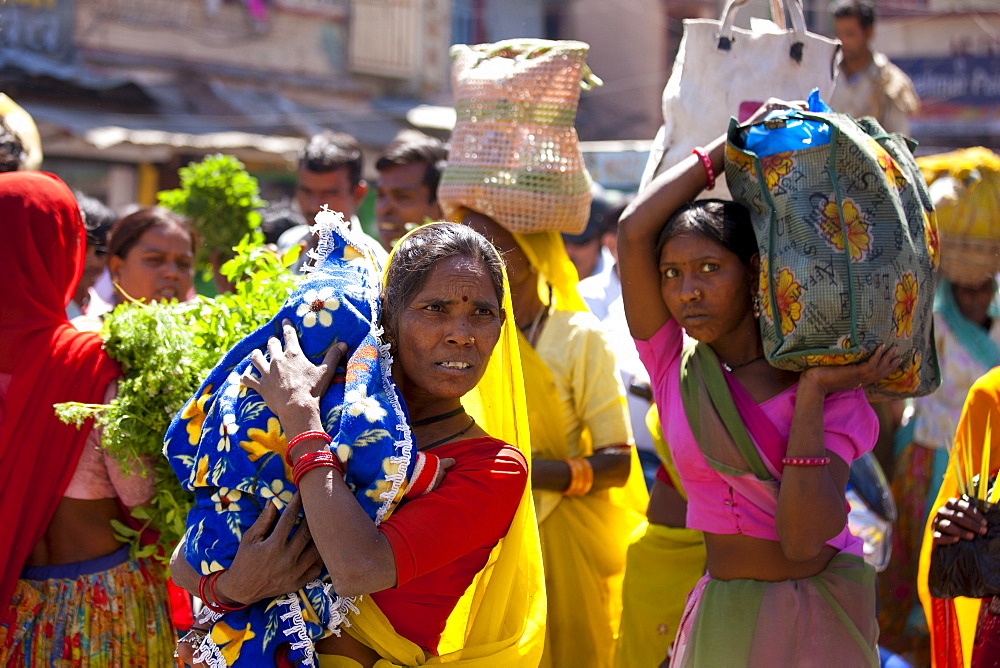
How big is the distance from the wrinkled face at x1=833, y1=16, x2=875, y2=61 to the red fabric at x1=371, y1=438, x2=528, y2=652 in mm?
4975

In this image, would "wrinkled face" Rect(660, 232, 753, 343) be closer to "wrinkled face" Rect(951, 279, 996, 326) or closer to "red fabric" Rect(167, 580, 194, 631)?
"red fabric" Rect(167, 580, 194, 631)

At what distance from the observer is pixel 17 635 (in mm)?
3180

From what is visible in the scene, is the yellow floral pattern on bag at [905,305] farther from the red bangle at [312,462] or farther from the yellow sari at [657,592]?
the red bangle at [312,462]

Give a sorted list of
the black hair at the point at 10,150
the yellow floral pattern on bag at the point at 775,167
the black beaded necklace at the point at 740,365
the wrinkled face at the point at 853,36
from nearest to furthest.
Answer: the yellow floral pattern on bag at the point at 775,167, the black beaded necklace at the point at 740,365, the black hair at the point at 10,150, the wrinkled face at the point at 853,36

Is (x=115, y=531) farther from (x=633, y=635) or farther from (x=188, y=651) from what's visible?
(x=633, y=635)

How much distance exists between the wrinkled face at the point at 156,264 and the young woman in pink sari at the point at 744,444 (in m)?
2.13

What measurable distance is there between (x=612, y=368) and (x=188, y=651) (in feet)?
6.21

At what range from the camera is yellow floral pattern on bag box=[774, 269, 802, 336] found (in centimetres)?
274

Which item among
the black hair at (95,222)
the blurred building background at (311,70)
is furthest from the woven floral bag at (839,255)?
the blurred building background at (311,70)

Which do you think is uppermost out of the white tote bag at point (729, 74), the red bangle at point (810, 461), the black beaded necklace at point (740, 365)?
the white tote bag at point (729, 74)

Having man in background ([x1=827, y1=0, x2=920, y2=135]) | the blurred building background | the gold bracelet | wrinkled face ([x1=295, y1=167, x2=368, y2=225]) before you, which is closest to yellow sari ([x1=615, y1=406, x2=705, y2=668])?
the gold bracelet

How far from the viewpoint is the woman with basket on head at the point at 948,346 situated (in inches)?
215

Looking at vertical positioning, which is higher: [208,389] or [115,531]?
[208,389]

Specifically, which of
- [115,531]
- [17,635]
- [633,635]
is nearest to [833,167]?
[633,635]
